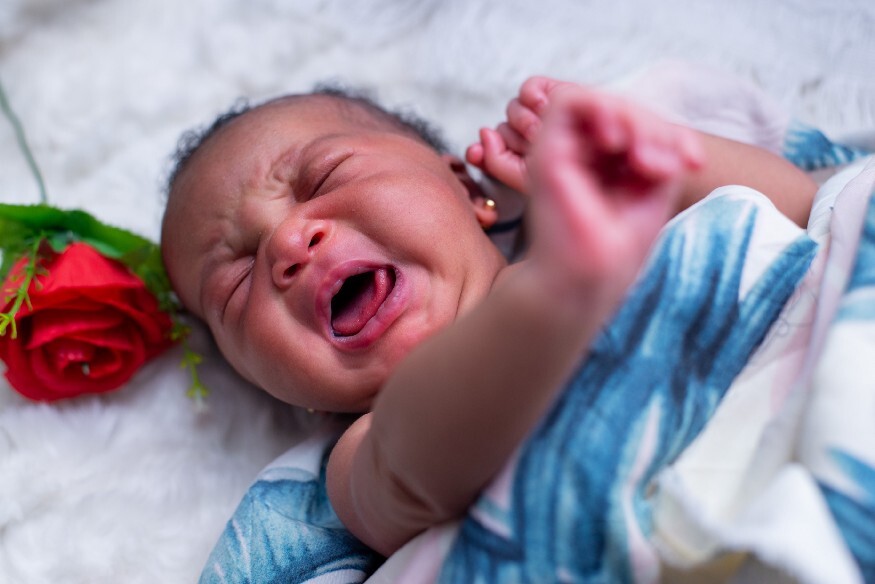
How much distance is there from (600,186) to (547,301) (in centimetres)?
8

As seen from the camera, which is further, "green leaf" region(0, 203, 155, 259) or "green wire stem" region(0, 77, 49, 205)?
"green wire stem" region(0, 77, 49, 205)

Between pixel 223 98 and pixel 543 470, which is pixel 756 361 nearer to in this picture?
pixel 543 470

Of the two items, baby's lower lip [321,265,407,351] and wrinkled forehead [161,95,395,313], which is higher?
wrinkled forehead [161,95,395,313]

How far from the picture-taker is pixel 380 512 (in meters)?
0.75

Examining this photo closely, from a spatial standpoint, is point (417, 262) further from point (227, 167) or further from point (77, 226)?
point (77, 226)

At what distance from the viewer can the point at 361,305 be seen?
0.90 m

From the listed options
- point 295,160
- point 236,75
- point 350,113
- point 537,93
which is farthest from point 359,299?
point 236,75

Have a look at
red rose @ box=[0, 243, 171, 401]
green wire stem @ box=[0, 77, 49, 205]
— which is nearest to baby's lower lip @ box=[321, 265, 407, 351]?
red rose @ box=[0, 243, 171, 401]

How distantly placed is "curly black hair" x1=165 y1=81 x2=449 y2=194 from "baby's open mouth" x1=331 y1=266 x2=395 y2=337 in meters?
0.28

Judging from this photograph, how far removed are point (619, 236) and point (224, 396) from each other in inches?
31.3

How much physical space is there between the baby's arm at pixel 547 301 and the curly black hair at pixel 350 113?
0.58m

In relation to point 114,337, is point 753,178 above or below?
above

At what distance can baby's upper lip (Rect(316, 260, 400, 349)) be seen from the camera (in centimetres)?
86

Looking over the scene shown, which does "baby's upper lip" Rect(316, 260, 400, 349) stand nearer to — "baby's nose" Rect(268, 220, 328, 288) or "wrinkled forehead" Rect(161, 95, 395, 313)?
"baby's nose" Rect(268, 220, 328, 288)
